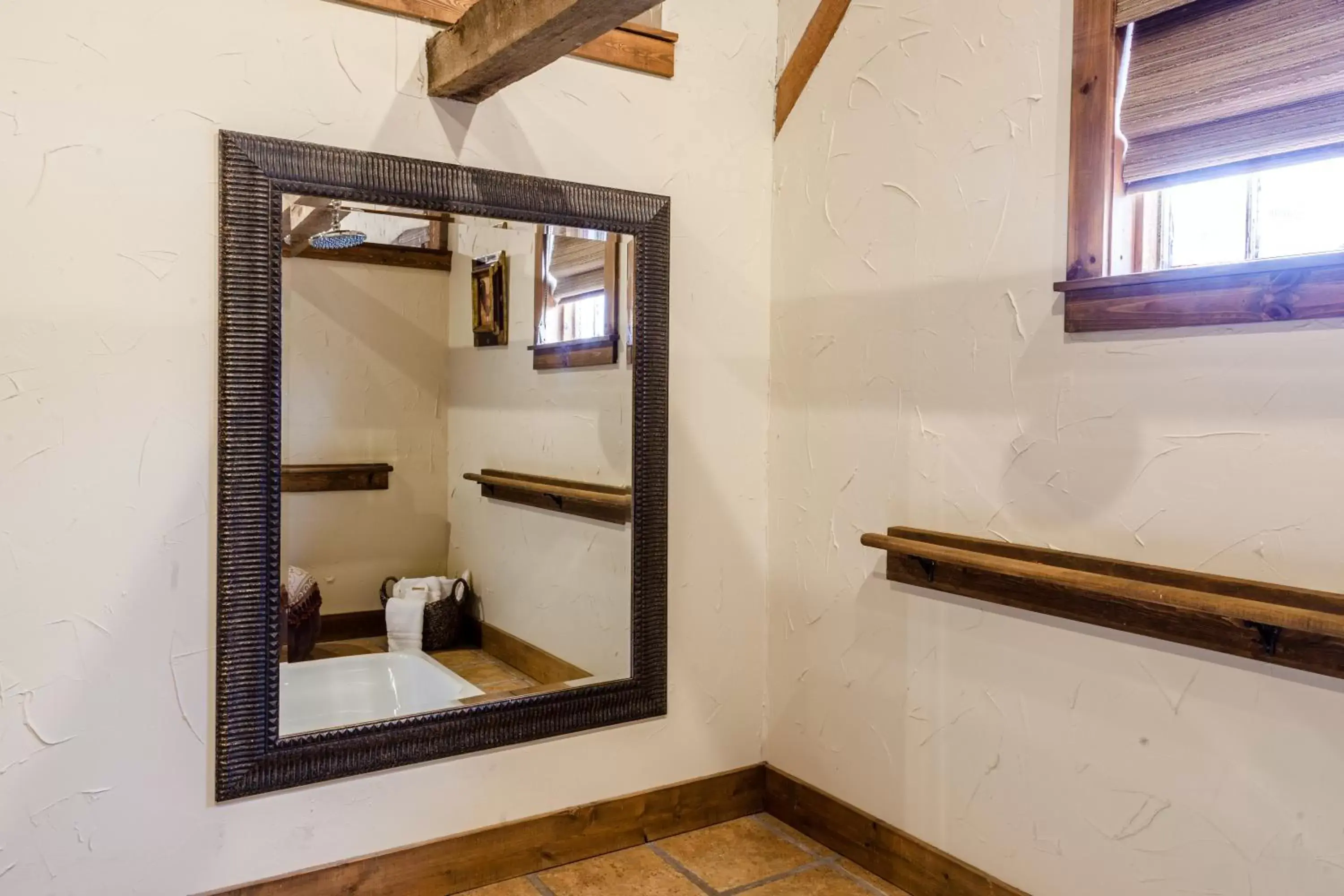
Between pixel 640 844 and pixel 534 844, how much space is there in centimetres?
29

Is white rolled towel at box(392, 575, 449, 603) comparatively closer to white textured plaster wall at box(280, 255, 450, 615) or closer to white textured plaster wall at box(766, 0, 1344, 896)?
white textured plaster wall at box(280, 255, 450, 615)

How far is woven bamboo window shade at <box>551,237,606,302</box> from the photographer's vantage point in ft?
6.91

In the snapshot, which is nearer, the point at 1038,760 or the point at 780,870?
the point at 1038,760

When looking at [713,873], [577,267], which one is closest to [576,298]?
[577,267]

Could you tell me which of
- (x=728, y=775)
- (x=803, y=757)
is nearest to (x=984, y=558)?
(x=803, y=757)

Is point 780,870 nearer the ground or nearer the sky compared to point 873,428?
nearer the ground

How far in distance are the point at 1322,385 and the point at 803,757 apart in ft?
4.70

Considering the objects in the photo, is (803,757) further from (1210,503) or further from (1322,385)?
(1322,385)

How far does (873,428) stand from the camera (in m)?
2.12

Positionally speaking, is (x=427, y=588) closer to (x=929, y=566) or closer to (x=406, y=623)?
(x=406, y=623)

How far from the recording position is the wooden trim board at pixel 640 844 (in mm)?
1873

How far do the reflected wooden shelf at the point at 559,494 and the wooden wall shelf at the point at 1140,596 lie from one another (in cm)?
59

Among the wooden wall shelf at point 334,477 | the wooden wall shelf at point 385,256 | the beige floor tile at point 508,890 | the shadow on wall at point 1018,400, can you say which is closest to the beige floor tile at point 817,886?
the beige floor tile at point 508,890

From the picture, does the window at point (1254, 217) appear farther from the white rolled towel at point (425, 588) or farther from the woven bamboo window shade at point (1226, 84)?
the white rolled towel at point (425, 588)
